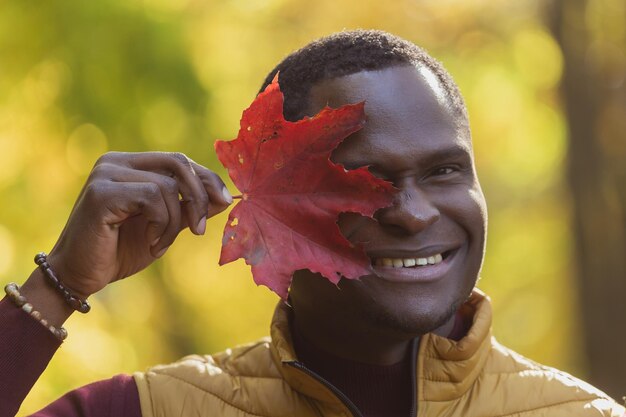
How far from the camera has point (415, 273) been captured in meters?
2.36

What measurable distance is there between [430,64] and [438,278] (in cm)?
58

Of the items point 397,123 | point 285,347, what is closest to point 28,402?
point 285,347

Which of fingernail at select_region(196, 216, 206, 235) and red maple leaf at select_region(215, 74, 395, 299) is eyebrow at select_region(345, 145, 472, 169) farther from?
fingernail at select_region(196, 216, 206, 235)

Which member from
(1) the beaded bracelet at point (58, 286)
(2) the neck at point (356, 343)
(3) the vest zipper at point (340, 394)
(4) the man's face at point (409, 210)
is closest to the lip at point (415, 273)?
(4) the man's face at point (409, 210)

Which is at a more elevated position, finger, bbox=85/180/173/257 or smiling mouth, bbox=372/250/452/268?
finger, bbox=85/180/173/257

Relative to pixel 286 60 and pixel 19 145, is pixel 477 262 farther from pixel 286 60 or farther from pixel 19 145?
pixel 19 145

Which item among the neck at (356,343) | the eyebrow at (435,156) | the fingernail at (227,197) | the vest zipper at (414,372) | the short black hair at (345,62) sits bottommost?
the vest zipper at (414,372)

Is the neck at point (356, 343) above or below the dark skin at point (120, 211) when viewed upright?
below

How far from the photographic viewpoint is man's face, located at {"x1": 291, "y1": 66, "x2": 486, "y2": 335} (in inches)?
91.1

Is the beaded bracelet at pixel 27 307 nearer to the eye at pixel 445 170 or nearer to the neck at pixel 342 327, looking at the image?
the neck at pixel 342 327

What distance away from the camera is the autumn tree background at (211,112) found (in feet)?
21.5

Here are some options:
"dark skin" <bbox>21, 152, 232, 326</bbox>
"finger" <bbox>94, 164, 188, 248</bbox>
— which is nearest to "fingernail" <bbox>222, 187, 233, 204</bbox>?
"dark skin" <bbox>21, 152, 232, 326</bbox>

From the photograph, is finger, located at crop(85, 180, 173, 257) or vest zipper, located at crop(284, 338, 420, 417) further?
vest zipper, located at crop(284, 338, 420, 417)

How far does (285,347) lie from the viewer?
8.34ft
